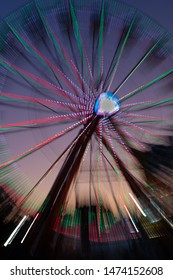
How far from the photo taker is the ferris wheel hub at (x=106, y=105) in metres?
6.02

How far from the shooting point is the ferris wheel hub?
602cm

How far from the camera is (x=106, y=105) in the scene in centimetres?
617

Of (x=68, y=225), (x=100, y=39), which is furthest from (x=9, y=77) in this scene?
(x=68, y=225)

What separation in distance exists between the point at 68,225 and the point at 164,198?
545 inches

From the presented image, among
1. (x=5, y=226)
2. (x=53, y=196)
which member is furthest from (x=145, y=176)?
(x=5, y=226)

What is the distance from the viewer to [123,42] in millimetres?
6629

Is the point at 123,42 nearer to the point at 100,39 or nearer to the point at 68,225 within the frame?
the point at 100,39

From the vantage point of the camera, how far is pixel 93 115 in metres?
5.96
